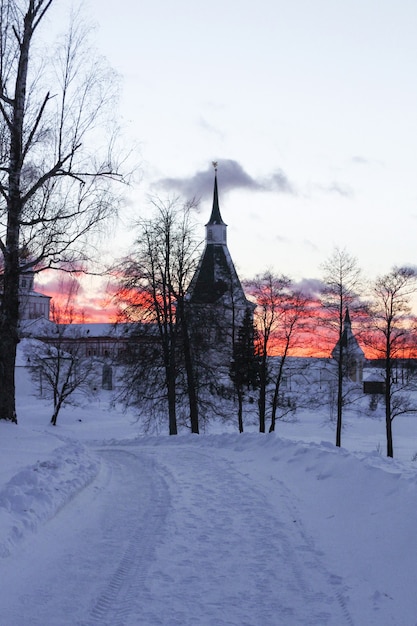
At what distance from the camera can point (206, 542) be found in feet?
23.8

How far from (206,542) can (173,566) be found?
103cm

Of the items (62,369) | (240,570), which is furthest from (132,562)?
(62,369)

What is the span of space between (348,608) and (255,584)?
895mm

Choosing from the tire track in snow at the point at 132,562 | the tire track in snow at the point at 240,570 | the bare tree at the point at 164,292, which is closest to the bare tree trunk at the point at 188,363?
the bare tree at the point at 164,292

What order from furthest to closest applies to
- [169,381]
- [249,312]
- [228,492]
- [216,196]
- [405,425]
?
[216,196]
[405,425]
[249,312]
[169,381]
[228,492]

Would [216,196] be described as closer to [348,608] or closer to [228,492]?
[228,492]

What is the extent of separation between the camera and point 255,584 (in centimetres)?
581

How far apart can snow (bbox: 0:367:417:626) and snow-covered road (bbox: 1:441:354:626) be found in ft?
0.06

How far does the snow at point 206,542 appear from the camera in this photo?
5.24 m

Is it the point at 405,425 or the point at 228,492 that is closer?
the point at 228,492

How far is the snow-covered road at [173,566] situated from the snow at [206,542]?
2 cm

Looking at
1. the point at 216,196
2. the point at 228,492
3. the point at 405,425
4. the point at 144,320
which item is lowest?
the point at 405,425

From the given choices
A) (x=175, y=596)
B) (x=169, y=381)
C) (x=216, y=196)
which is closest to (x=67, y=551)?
(x=175, y=596)

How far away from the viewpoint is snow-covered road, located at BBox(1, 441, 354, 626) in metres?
5.11
